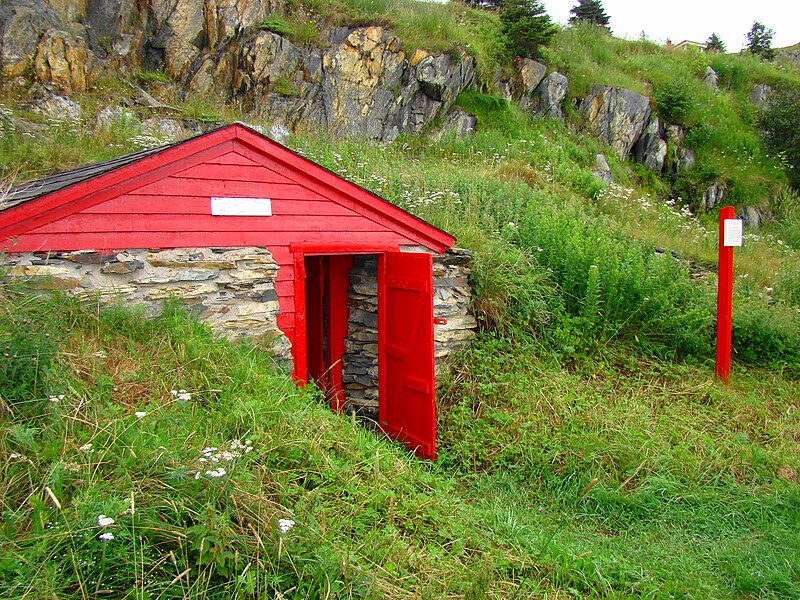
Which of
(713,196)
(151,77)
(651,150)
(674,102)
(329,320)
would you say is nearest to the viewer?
(329,320)

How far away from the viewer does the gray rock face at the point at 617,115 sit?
16.3m

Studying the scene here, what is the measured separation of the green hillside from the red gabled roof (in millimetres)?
679

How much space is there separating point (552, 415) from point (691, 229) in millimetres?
7806

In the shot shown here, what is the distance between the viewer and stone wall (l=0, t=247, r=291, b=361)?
4.68 meters

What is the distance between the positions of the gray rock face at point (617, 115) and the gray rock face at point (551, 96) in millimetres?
801

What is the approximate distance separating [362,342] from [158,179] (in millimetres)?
3198

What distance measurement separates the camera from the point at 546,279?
790 centimetres

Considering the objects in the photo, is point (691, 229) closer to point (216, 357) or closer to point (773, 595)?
point (773, 595)

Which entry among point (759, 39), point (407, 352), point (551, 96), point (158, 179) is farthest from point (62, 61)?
point (759, 39)

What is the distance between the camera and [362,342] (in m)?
7.18

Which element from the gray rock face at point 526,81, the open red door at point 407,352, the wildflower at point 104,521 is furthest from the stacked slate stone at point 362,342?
the gray rock face at point 526,81

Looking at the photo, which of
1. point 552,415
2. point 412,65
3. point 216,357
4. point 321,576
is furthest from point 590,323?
point 412,65

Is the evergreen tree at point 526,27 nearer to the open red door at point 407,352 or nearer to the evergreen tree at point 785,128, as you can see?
the evergreen tree at point 785,128

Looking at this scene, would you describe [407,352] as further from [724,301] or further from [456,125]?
[456,125]
